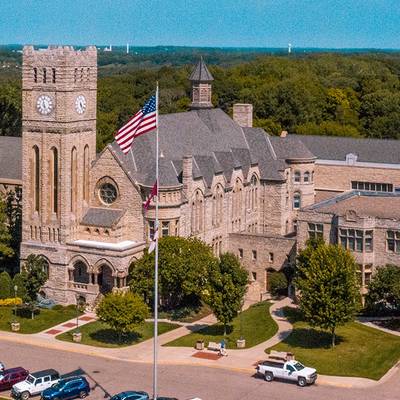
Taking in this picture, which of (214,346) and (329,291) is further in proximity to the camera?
(214,346)

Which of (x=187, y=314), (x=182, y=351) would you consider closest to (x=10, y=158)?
(x=187, y=314)

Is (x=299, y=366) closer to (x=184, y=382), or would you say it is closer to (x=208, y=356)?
(x=184, y=382)

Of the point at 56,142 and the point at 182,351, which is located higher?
the point at 56,142

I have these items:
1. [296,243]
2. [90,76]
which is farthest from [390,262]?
[90,76]

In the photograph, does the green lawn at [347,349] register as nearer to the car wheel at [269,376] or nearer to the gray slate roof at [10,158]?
the car wheel at [269,376]

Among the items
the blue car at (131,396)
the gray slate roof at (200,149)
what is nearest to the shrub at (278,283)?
the gray slate roof at (200,149)

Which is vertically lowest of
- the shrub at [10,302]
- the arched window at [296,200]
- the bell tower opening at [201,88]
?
the shrub at [10,302]
